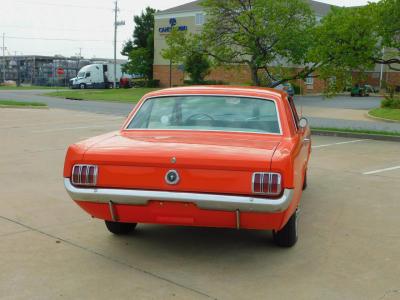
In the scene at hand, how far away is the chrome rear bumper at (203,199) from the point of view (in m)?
4.02

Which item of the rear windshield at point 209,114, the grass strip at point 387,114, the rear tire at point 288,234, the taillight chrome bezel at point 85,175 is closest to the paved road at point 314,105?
the grass strip at point 387,114

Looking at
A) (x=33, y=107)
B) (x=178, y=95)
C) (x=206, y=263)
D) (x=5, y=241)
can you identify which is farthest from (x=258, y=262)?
(x=33, y=107)

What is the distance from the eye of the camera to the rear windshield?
17.1ft

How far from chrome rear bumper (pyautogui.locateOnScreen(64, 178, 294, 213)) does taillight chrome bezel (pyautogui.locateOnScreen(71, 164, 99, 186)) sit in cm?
10

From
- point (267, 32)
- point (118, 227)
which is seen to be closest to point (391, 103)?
point (267, 32)

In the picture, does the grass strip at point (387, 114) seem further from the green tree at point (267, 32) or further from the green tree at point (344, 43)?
the green tree at point (267, 32)

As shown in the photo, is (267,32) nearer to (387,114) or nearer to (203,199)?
(387,114)

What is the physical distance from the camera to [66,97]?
4003cm

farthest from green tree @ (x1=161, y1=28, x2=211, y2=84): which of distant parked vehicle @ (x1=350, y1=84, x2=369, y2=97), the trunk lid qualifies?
distant parked vehicle @ (x1=350, y1=84, x2=369, y2=97)

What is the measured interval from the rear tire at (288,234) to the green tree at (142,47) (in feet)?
186

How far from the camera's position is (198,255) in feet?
15.6

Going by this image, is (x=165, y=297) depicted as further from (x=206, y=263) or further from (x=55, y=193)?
(x=55, y=193)

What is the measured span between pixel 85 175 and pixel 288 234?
76.5 inches

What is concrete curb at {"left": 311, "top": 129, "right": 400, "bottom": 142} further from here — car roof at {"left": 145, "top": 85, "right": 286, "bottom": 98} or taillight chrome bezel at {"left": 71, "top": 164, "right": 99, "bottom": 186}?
taillight chrome bezel at {"left": 71, "top": 164, "right": 99, "bottom": 186}
